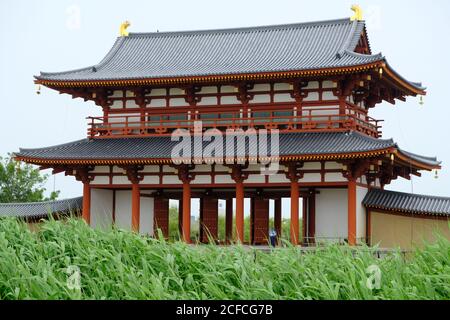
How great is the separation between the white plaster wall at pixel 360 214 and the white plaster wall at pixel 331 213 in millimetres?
565

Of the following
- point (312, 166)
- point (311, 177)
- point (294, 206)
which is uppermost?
point (312, 166)

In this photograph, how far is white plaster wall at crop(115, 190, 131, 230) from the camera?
34281mm

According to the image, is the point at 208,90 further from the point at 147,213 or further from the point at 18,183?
the point at 18,183

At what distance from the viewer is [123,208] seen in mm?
34594

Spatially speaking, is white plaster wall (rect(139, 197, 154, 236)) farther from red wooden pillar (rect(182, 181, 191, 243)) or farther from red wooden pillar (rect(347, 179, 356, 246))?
red wooden pillar (rect(347, 179, 356, 246))

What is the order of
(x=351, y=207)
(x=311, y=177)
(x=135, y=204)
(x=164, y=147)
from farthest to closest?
1. (x=135, y=204)
2. (x=164, y=147)
3. (x=311, y=177)
4. (x=351, y=207)

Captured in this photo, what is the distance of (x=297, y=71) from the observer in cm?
3050

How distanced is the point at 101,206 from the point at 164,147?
4.48 meters

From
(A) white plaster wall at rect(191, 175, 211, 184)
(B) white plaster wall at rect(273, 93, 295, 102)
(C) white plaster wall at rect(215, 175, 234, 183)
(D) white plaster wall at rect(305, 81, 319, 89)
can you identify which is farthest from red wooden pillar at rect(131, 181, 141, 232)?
(D) white plaster wall at rect(305, 81, 319, 89)

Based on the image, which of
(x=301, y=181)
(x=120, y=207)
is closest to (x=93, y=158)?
(x=120, y=207)

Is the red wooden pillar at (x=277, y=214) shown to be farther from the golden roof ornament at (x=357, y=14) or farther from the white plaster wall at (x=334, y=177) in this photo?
the golden roof ornament at (x=357, y=14)
